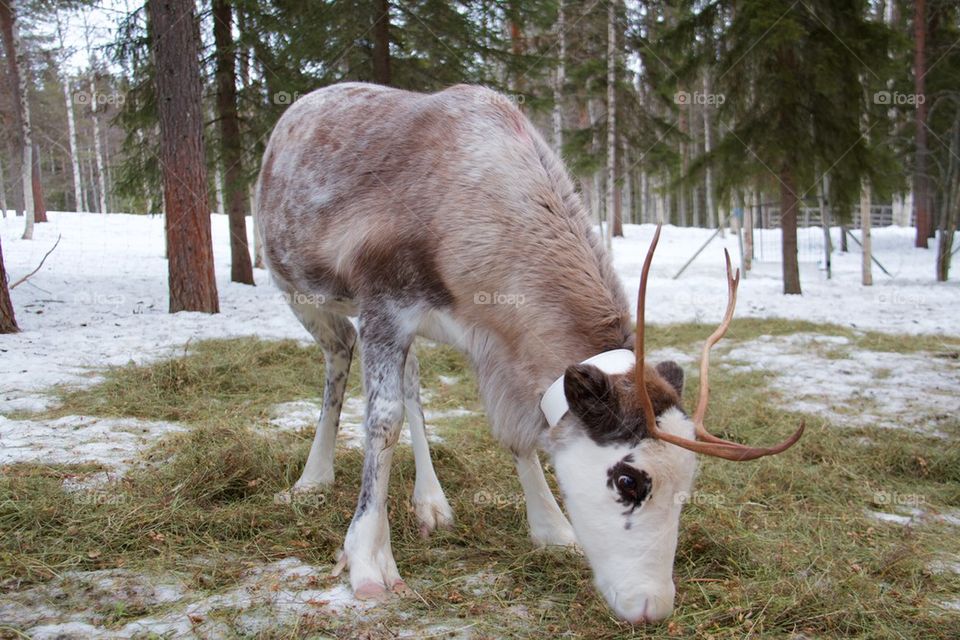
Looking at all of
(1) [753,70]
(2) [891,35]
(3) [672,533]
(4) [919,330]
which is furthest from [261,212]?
(2) [891,35]

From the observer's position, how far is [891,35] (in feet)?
36.1

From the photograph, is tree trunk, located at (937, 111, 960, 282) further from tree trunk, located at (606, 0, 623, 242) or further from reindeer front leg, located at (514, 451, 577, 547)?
reindeer front leg, located at (514, 451, 577, 547)

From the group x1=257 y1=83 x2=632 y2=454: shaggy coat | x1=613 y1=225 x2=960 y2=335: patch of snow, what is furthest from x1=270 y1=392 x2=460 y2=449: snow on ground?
x1=613 y1=225 x2=960 y2=335: patch of snow

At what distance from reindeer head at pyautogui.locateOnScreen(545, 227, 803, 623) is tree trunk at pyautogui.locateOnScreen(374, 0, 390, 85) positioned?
7673 mm

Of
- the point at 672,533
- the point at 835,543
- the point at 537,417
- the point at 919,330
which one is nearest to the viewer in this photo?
the point at 672,533

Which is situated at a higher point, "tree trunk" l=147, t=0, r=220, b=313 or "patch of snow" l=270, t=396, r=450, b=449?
"tree trunk" l=147, t=0, r=220, b=313

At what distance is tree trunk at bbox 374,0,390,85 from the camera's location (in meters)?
9.19

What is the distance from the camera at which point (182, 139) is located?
26.8ft

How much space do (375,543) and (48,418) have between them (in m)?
2.91

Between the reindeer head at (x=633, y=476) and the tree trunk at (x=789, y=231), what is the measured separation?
10259 mm

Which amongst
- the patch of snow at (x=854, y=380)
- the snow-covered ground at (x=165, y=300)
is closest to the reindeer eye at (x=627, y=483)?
the patch of snow at (x=854, y=380)

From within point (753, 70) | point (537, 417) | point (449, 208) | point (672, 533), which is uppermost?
point (753, 70)

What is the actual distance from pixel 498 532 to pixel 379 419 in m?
0.85

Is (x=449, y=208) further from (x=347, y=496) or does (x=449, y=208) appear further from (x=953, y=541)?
(x=953, y=541)
